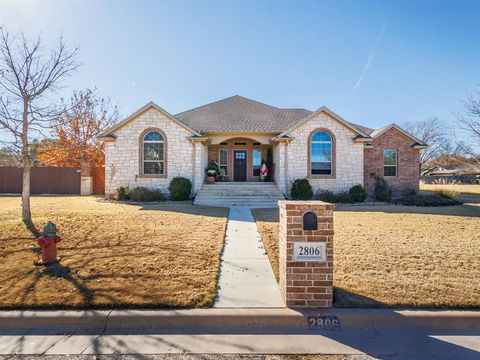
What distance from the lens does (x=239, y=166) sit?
1895 centimetres

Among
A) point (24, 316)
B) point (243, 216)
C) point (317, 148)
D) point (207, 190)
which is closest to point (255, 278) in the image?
point (24, 316)

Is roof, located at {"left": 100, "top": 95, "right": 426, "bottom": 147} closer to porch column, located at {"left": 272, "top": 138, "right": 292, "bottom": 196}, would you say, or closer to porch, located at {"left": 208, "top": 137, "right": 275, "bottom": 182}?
porch column, located at {"left": 272, "top": 138, "right": 292, "bottom": 196}

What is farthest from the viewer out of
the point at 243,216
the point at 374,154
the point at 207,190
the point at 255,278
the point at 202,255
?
the point at 374,154

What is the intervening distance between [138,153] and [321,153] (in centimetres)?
1037

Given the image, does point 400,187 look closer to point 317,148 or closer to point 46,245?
point 317,148

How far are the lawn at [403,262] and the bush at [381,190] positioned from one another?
6.56 metres

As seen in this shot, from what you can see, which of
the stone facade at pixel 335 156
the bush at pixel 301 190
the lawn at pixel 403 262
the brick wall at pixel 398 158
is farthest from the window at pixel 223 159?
the lawn at pixel 403 262

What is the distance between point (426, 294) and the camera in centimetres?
375

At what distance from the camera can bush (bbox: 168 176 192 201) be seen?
47.0 feet

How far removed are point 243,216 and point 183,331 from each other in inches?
286

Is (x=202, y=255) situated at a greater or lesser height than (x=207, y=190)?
lesser

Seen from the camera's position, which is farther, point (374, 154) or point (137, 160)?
point (374, 154)

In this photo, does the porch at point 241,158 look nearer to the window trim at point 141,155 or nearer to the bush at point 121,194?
the window trim at point 141,155

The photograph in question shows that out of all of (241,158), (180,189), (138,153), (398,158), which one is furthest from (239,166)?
(398,158)
